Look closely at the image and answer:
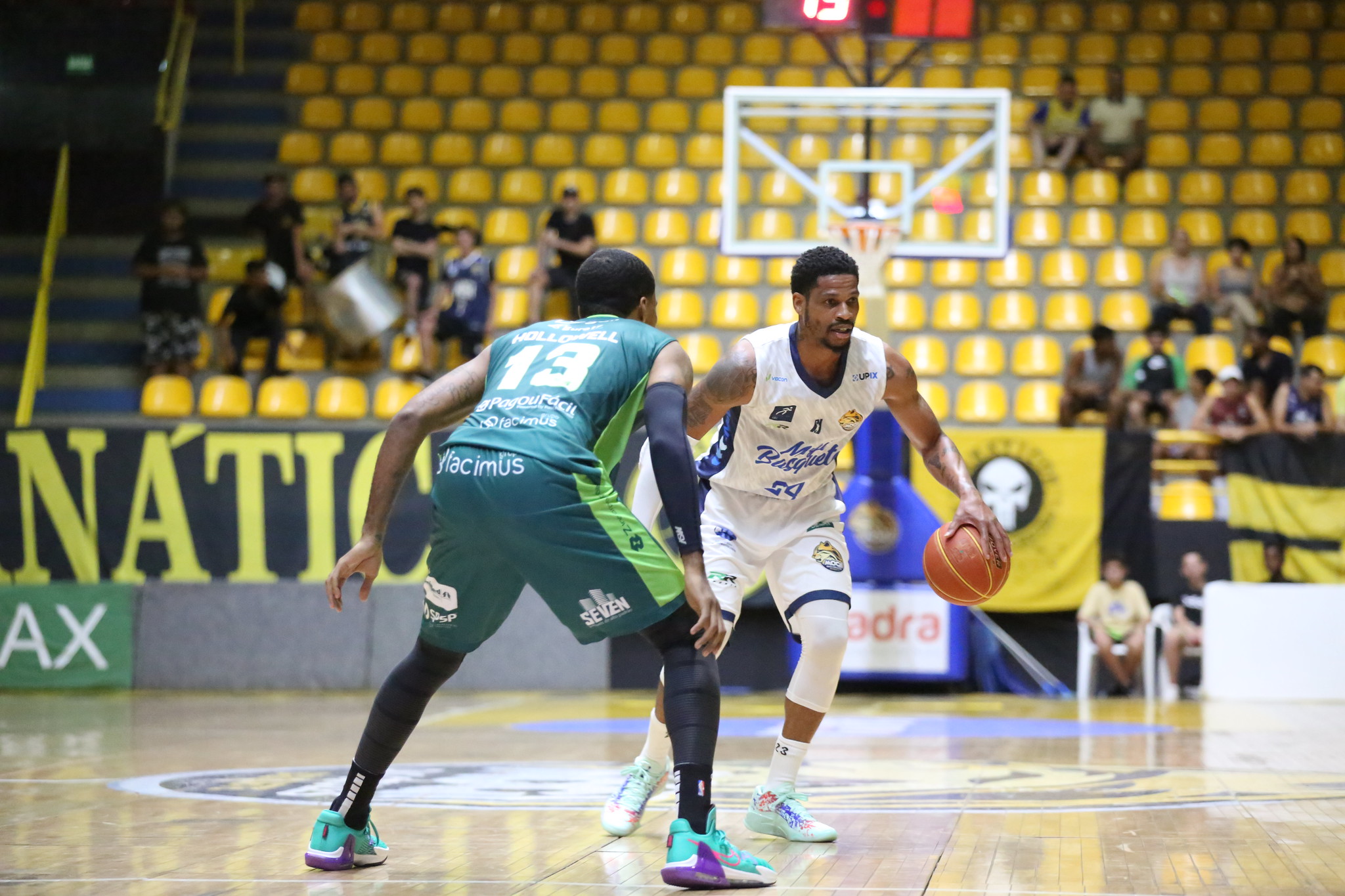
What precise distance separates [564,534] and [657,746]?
169 centimetres

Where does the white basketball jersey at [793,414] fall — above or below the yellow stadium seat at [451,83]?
below

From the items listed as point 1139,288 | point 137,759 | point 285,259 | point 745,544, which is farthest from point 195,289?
point 745,544

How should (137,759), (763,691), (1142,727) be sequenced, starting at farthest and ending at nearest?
1. (763,691)
2. (1142,727)
3. (137,759)

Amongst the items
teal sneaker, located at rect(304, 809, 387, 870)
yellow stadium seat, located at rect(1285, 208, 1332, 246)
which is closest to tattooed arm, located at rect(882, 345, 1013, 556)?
teal sneaker, located at rect(304, 809, 387, 870)

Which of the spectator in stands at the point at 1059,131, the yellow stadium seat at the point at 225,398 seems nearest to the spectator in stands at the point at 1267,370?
the spectator in stands at the point at 1059,131

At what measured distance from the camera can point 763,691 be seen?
41.2ft

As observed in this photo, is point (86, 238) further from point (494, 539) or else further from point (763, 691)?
point (494, 539)

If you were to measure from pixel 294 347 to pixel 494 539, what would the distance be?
11.8 m

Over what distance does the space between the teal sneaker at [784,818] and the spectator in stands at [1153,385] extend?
920 centimetres

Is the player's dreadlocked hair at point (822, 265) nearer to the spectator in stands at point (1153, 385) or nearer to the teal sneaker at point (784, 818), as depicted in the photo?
the teal sneaker at point (784, 818)

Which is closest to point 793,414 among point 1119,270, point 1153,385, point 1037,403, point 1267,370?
point 1153,385

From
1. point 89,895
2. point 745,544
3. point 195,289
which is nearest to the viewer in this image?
point 89,895

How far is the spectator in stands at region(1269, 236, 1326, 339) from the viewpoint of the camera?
1460cm

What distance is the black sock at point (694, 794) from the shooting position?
4.04 metres
